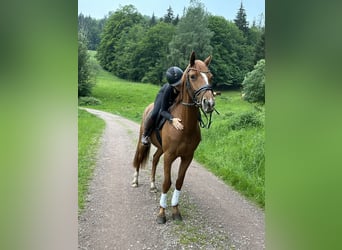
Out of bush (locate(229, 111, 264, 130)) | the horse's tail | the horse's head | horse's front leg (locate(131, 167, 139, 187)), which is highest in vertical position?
the horse's head

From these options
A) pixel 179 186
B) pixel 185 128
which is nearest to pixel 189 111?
pixel 185 128

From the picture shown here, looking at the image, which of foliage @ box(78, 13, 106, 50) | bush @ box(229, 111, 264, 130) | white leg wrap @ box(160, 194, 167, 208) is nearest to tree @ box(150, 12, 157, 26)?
foliage @ box(78, 13, 106, 50)

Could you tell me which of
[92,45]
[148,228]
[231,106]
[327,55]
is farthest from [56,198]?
[327,55]

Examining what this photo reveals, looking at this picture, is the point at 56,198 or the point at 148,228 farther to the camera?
the point at 148,228

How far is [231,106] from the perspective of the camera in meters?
2.01

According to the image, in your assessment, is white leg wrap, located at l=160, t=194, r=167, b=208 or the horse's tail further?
the horse's tail

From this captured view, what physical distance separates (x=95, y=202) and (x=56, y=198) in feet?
1.61

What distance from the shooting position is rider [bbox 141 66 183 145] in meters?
1.99

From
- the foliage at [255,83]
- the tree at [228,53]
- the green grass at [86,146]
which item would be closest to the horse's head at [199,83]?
the tree at [228,53]

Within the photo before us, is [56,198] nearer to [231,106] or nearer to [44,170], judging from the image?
[44,170]

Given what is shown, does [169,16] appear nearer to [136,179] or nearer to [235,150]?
[235,150]

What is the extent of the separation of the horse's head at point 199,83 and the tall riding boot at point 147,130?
0.37 m

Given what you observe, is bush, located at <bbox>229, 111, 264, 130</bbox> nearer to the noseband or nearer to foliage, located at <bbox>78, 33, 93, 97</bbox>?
the noseband

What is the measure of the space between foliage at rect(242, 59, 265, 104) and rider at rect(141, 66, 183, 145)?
382mm
